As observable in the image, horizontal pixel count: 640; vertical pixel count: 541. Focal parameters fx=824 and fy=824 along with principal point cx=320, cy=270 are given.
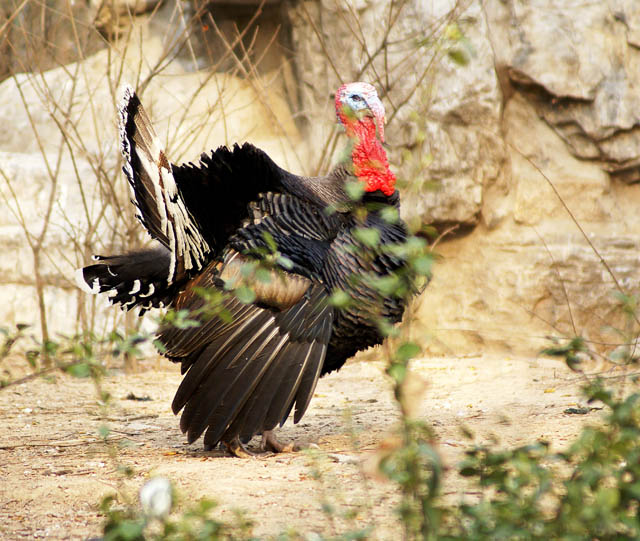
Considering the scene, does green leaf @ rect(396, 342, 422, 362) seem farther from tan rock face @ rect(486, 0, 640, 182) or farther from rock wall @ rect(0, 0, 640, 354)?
tan rock face @ rect(486, 0, 640, 182)

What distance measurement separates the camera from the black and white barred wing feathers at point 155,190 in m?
4.06

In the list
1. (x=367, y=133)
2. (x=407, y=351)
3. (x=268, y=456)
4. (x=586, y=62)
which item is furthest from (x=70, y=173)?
(x=407, y=351)

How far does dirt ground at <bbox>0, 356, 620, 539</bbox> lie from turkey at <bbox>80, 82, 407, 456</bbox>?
0.33 metres

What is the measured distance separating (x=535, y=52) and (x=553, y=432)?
5.07m

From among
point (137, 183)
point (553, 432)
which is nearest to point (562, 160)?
point (553, 432)

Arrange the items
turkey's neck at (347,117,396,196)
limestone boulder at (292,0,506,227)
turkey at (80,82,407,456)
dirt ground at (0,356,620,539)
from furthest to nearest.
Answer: limestone boulder at (292,0,506,227), turkey's neck at (347,117,396,196), turkey at (80,82,407,456), dirt ground at (0,356,620,539)

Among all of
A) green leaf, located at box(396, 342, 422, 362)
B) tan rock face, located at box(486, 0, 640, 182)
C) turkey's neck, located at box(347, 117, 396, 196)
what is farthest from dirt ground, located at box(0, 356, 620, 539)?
tan rock face, located at box(486, 0, 640, 182)

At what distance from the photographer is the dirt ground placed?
3.07 m

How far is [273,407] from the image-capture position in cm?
391

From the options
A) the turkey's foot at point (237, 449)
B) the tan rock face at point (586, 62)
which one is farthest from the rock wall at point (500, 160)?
the turkey's foot at point (237, 449)

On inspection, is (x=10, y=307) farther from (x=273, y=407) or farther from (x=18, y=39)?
(x=273, y=407)

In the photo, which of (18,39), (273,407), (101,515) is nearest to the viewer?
(101,515)

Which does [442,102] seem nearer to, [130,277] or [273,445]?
[130,277]

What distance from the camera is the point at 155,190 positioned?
4.07m
